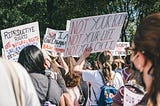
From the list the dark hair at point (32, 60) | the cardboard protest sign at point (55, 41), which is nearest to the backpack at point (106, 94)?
the dark hair at point (32, 60)

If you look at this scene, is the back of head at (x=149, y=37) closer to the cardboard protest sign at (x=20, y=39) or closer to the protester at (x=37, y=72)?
the protester at (x=37, y=72)

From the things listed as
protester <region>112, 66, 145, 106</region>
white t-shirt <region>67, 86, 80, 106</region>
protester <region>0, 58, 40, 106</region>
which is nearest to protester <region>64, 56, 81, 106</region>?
white t-shirt <region>67, 86, 80, 106</region>

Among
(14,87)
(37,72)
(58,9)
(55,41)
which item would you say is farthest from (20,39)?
(58,9)

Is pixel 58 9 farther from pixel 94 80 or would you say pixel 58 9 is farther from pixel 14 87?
pixel 14 87

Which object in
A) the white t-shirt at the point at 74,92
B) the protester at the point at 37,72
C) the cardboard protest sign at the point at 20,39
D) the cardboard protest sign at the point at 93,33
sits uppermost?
the protester at the point at 37,72

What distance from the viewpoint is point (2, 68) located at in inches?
71.4

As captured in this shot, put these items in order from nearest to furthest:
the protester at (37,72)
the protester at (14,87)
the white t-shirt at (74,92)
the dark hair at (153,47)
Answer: the protester at (14,87) → the dark hair at (153,47) → the protester at (37,72) → the white t-shirt at (74,92)

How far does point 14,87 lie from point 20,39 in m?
8.37

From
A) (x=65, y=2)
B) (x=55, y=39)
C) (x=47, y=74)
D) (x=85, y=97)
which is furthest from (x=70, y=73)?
(x=65, y=2)

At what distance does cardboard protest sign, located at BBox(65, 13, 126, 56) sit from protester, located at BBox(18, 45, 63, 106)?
2.46m

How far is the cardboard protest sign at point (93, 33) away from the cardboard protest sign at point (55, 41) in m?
4.45

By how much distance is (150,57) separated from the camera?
2123 mm

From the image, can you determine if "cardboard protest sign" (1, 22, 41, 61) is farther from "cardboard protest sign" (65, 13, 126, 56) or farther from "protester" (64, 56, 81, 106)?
"protester" (64, 56, 81, 106)

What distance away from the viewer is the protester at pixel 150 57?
6.94ft
